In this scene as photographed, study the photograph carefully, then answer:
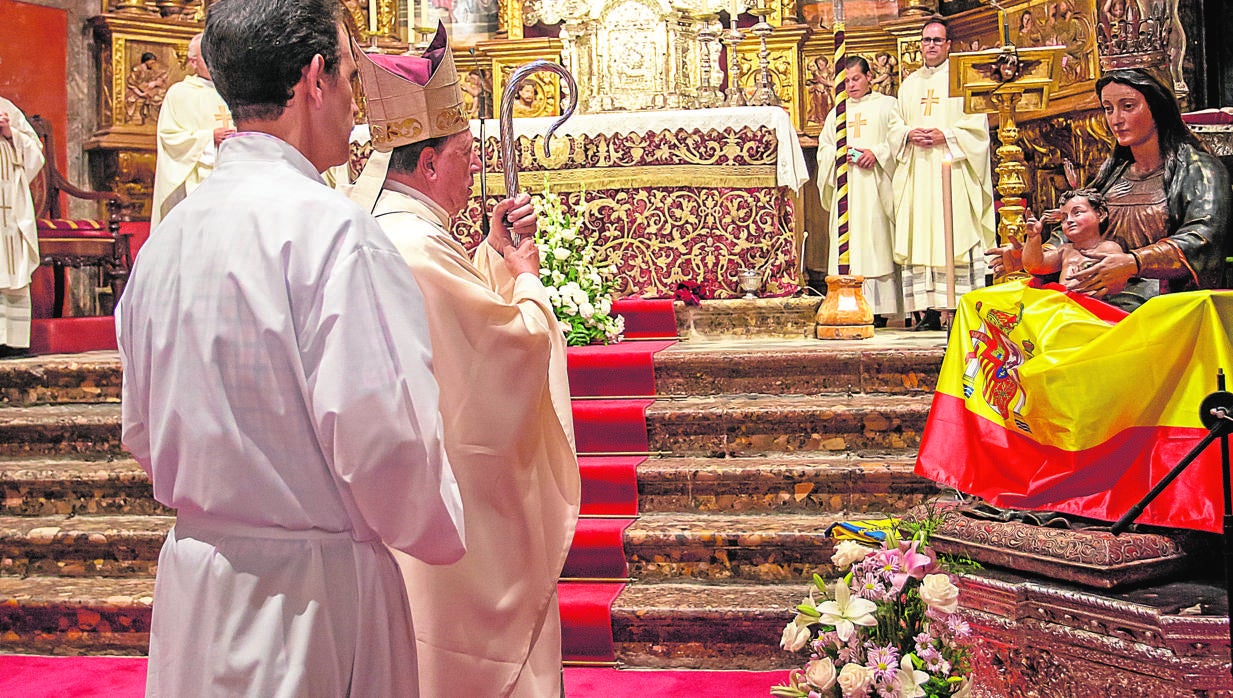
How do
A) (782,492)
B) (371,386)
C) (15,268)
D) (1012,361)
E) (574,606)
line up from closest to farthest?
(371,386), (1012,361), (574,606), (782,492), (15,268)

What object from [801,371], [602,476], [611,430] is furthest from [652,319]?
[602,476]

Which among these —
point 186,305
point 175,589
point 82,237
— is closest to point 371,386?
point 186,305

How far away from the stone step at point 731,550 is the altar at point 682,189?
2886 millimetres

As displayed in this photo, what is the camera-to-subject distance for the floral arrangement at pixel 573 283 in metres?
5.96

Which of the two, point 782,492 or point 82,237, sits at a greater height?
point 82,237

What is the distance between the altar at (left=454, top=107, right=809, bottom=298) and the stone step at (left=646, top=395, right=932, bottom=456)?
87.8 inches

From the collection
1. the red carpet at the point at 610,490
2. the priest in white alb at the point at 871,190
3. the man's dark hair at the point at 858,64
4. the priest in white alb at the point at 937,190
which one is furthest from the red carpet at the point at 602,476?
the man's dark hair at the point at 858,64

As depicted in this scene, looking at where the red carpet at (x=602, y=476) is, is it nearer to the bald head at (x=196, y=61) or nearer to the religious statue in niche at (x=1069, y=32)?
the religious statue in niche at (x=1069, y=32)

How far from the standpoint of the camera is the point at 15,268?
7074mm

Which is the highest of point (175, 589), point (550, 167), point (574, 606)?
point (550, 167)

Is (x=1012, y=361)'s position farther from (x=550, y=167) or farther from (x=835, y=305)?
(x=550, y=167)

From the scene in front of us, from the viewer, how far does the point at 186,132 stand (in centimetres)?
822

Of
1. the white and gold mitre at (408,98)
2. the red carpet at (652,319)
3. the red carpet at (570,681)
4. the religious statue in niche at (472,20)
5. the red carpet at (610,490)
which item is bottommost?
the red carpet at (570,681)

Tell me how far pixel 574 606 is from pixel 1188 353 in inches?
84.2
